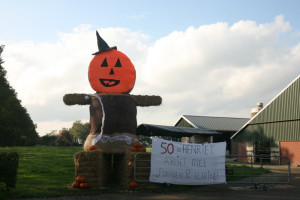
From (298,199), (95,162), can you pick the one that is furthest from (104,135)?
(298,199)

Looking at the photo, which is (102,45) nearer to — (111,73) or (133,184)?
(111,73)

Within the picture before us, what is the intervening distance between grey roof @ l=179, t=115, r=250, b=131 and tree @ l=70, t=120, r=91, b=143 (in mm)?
88723

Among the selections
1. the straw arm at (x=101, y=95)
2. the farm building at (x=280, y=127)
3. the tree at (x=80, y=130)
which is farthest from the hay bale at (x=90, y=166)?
the tree at (x=80, y=130)

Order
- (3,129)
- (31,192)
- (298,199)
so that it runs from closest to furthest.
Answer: (298,199) < (31,192) < (3,129)

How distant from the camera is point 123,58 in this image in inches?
453

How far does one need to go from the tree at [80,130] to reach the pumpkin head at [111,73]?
112 meters

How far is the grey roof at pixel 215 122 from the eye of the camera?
34553mm

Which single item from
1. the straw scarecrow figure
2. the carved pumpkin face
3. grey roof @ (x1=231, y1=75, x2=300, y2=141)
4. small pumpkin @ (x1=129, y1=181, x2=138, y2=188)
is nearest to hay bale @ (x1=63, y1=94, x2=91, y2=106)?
the straw scarecrow figure

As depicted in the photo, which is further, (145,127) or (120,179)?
(145,127)

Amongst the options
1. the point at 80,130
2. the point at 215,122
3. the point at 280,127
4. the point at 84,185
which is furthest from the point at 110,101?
the point at 80,130

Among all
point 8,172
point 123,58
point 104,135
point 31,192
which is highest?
point 123,58

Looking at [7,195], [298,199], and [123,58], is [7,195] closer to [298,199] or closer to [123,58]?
[123,58]

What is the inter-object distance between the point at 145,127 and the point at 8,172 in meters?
10.2

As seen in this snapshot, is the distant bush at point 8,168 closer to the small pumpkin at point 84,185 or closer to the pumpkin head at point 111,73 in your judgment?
the small pumpkin at point 84,185
